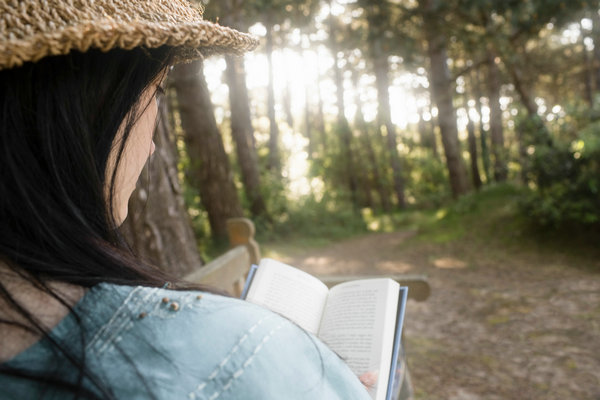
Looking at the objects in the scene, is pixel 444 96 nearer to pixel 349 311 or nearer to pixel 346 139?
pixel 346 139

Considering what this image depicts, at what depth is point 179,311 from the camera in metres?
0.72

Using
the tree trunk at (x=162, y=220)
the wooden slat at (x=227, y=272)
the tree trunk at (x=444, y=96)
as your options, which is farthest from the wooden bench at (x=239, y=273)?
the tree trunk at (x=444, y=96)

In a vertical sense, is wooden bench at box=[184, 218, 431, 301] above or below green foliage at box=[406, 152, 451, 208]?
above

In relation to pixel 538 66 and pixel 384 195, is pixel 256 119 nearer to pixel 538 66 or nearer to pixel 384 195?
pixel 384 195

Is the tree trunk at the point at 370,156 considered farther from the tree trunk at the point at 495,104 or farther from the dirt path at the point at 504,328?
the dirt path at the point at 504,328

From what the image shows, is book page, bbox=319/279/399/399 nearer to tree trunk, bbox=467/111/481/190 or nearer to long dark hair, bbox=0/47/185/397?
long dark hair, bbox=0/47/185/397

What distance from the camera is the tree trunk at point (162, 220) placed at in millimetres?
2805

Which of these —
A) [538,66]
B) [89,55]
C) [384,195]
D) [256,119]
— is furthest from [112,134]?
[256,119]

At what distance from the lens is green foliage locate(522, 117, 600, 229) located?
5.93 m

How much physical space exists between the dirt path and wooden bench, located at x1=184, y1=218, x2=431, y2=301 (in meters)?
1.48

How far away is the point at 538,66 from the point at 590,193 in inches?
418

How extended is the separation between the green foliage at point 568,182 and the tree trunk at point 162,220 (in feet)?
16.9

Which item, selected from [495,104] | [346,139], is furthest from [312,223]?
Answer: [495,104]

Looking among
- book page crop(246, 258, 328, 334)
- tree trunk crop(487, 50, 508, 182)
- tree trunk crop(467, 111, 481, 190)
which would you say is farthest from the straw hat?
tree trunk crop(467, 111, 481, 190)
